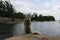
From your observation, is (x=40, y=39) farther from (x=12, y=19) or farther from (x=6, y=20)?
(x=12, y=19)

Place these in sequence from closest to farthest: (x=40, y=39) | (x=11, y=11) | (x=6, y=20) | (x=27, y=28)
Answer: (x=40, y=39) < (x=27, y=28) < (x=6, y=20) < (x=11, y=11)

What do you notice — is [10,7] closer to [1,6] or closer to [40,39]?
[1,6]

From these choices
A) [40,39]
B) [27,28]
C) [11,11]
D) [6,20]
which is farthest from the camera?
[11,11]

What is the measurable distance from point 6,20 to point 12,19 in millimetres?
9979

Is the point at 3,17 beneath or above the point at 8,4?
beneath

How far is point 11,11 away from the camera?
128m

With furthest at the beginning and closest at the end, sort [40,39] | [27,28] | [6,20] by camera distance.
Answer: [6,20]
[27,28]
[40,39]

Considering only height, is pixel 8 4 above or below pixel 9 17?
above

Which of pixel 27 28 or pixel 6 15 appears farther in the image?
pixel 6 15

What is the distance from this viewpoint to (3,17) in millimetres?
121812

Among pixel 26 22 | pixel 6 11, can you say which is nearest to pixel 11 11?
pixel 6 11

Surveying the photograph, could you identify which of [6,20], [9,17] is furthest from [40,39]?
[9,17]

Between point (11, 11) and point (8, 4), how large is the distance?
26.5ft

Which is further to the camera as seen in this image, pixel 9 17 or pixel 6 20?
pixel 9 17
